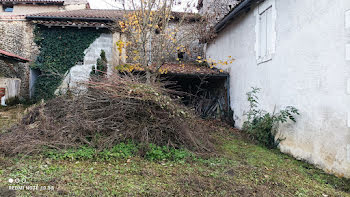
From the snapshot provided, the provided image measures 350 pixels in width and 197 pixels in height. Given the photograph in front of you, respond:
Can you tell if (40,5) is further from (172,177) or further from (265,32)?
(172,177)

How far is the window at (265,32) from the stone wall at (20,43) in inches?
382

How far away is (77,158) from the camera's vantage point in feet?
13.1

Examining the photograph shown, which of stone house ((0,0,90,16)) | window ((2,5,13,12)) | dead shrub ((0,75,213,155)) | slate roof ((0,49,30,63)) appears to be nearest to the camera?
dead shrub ((0,75,213,155))

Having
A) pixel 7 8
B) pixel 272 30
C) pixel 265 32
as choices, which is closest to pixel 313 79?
pixel 272 30

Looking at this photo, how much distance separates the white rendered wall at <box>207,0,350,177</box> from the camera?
374 centimetres

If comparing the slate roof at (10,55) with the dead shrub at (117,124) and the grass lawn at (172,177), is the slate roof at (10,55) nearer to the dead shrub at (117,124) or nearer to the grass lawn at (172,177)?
the dead shrub at (117,124)

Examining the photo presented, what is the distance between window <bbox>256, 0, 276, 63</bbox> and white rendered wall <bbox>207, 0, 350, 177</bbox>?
212 millimetres

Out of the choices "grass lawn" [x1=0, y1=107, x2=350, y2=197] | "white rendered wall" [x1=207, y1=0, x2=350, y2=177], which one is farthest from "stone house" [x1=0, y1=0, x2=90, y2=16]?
"grass lawn" [x1=0, y1=107, x2=350, y2=197]

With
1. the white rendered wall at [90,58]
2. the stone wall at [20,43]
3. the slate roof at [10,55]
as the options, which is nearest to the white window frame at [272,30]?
the white rendered wall at [90,58]

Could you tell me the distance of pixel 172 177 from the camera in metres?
3.43

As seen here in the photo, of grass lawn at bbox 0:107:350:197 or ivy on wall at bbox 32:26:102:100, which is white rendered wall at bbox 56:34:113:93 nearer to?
ivy on wall at bbox 32:26:102:100

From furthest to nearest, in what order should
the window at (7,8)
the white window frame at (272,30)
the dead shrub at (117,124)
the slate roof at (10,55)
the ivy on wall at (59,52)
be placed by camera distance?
the window at (7,8), the ivy on wall at (59,52), the slate roof at (10,55), the white window frame at (272,30), the dead shrub at (117,124)

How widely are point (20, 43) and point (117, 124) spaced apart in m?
8.90

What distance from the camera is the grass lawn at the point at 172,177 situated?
292 cm
